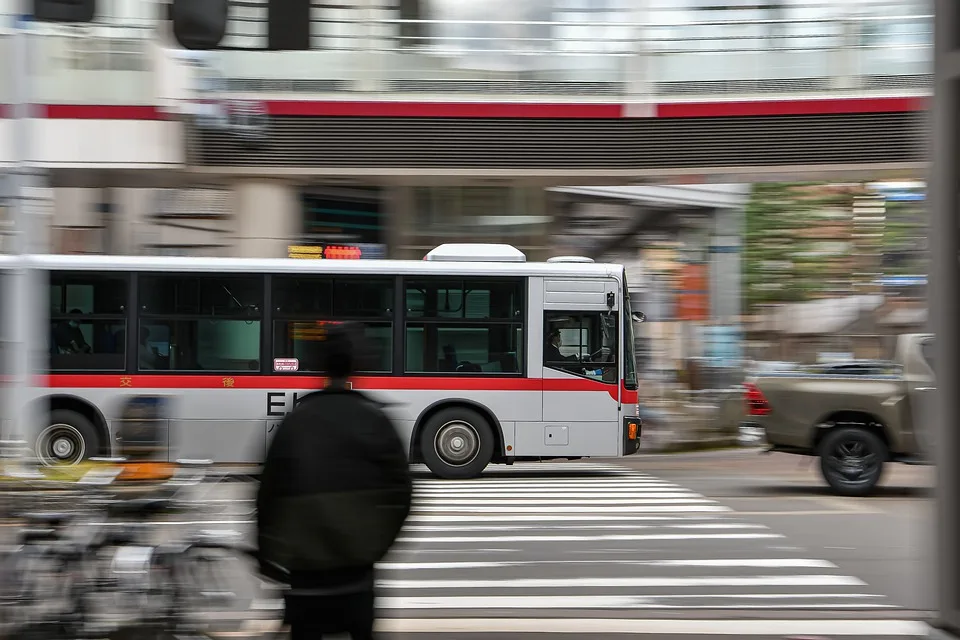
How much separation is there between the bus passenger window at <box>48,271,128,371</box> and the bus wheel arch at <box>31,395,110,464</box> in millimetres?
498

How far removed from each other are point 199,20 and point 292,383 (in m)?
9.73

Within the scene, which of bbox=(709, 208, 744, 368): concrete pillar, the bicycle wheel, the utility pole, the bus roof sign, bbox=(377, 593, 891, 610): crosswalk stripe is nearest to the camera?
the bicycle wheel

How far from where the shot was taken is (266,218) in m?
20.5

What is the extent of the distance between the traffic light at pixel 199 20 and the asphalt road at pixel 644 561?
2.43 m

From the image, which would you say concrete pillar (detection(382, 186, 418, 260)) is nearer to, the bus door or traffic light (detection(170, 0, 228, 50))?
the bus door

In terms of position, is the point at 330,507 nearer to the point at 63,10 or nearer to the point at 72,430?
the point at 63,10

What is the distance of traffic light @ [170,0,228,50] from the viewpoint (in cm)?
635

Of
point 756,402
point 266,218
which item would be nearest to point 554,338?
point 756,402

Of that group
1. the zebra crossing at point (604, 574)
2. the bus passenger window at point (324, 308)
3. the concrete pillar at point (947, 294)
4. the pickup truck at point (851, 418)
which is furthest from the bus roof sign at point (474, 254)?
the concrete pillar at point (947, 294)

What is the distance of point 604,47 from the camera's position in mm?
19578

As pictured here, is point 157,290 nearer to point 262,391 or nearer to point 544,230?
point 262,391

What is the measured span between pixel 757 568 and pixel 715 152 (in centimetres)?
1094

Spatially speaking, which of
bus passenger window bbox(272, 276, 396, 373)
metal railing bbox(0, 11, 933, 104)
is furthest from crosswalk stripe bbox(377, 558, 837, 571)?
metal railing bbox(0, 11, 933, 104)

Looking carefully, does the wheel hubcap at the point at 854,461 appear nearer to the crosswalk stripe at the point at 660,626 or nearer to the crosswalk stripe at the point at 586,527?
the crosswalk stripe at the point at 586,527
